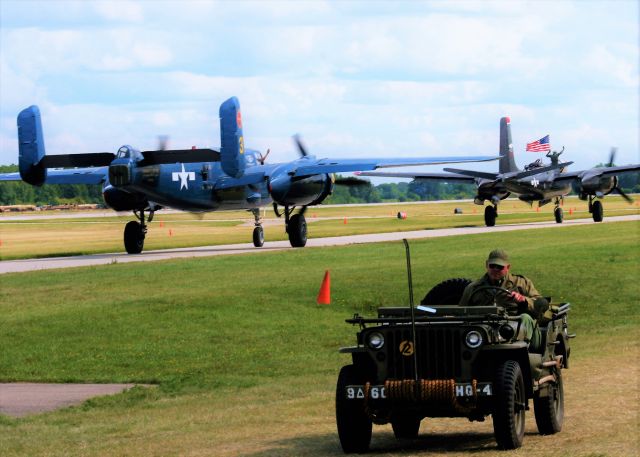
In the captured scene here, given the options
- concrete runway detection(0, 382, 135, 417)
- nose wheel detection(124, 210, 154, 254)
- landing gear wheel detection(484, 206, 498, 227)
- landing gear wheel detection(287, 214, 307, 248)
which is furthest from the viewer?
landing gear wheel detection(484, 206, 498, 227)

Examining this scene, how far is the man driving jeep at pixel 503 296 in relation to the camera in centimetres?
1211

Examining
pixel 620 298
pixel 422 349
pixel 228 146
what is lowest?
pixel 620 298

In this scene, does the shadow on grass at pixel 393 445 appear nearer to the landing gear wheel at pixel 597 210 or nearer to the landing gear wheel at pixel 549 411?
the landing gear wheel at pixel 549 411

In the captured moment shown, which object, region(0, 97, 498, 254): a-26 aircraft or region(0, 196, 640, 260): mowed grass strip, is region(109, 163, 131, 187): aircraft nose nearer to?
region(0, 97, 498, 254): a-26 aircraft

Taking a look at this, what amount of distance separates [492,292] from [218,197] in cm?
3677

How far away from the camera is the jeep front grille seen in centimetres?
1106

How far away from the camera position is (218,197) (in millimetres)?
48562

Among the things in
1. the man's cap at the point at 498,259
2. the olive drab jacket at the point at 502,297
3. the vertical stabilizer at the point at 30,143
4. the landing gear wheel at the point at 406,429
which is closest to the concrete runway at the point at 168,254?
the vertical stabilizer at the point at 30,143

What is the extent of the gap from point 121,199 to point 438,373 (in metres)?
36.3

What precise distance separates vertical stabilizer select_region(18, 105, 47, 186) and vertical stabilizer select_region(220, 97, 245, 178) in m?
6.43

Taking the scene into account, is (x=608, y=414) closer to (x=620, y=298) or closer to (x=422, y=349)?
(x=422, y=349)

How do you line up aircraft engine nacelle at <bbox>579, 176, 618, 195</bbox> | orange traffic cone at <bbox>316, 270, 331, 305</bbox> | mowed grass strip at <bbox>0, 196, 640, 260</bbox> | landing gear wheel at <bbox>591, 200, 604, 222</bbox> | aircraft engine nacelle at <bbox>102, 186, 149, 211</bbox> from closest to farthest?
orange traffic cone at <bbox>316, 270, 331, 305</bbox> < aircraft engine nacelle at <bbox>102, 186, 149, 211</bbox> < mowed grass strip at <bbox>0, 196, 640, 260</bbox> < landing gear wheel at <bbox>591, 200, 604, 222</bbox> < aircraft engine nacelle at <bbox>579, 176, 618, 195</bbox>

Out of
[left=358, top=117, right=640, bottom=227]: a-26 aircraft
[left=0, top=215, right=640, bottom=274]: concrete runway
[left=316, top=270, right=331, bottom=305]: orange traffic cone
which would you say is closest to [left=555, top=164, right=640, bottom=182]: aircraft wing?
[left=358, top=117, right=640, bottom=227]: a-26 aircraft

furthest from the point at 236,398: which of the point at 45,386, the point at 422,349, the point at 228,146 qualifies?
the point at 228,146
